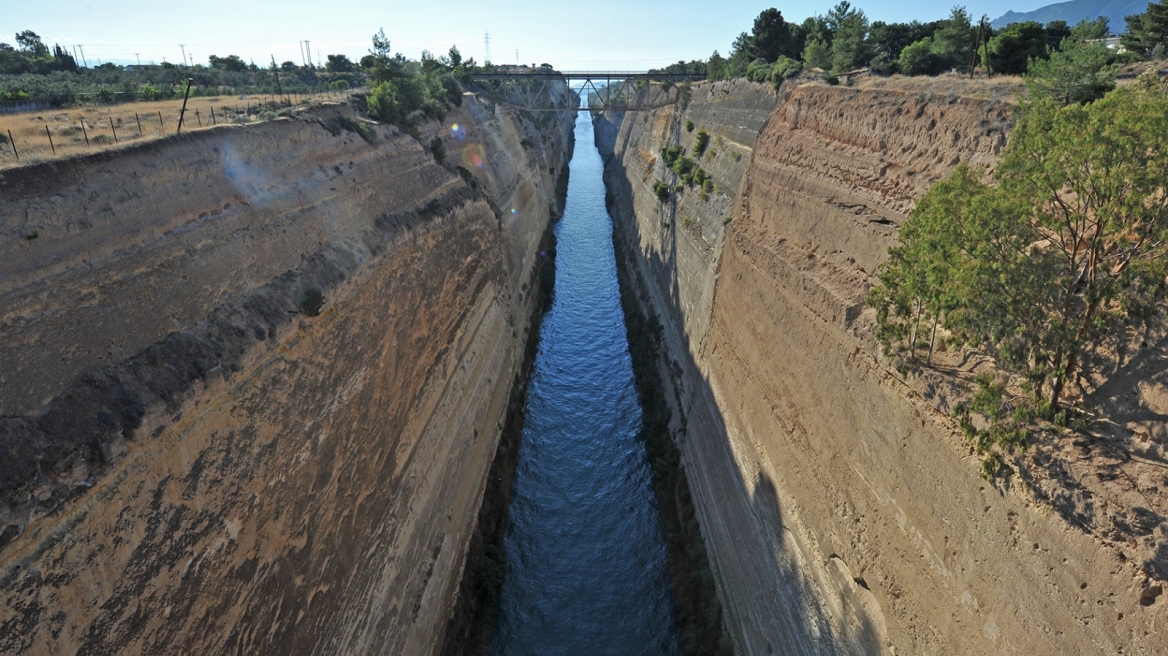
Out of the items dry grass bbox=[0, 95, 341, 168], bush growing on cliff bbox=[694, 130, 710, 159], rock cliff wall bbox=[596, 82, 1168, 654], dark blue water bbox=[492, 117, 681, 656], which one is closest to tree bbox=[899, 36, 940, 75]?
rock cliff wall bbox=[596, 82, 1168, 654]

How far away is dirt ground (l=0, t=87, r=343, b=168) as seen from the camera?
1009 centimetres

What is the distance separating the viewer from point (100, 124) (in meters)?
13.2

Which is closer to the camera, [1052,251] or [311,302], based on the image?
[1052,251]

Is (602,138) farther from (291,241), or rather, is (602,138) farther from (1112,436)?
(1112,436)

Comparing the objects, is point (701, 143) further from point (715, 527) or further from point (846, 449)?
point (846, 449)

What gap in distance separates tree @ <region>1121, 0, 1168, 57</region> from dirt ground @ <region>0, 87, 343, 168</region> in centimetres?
2091

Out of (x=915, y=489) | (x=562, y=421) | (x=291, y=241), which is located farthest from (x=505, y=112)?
(x=915, y=489)

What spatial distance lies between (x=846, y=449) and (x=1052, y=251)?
4.75 meters

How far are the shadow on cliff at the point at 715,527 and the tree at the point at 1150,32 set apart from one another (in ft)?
42.6

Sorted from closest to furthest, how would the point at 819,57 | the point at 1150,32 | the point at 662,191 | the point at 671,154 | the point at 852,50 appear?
the point at 1150,32 < the point at 852,50 < the point at 819,57 < the point at 662,191 < the point at 671,154

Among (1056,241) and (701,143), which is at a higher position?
(1056,241)

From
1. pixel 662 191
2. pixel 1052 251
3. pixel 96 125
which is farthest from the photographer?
pixel 662 191

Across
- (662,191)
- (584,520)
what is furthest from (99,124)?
(662,191)

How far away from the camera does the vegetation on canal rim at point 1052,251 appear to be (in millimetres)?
6098
